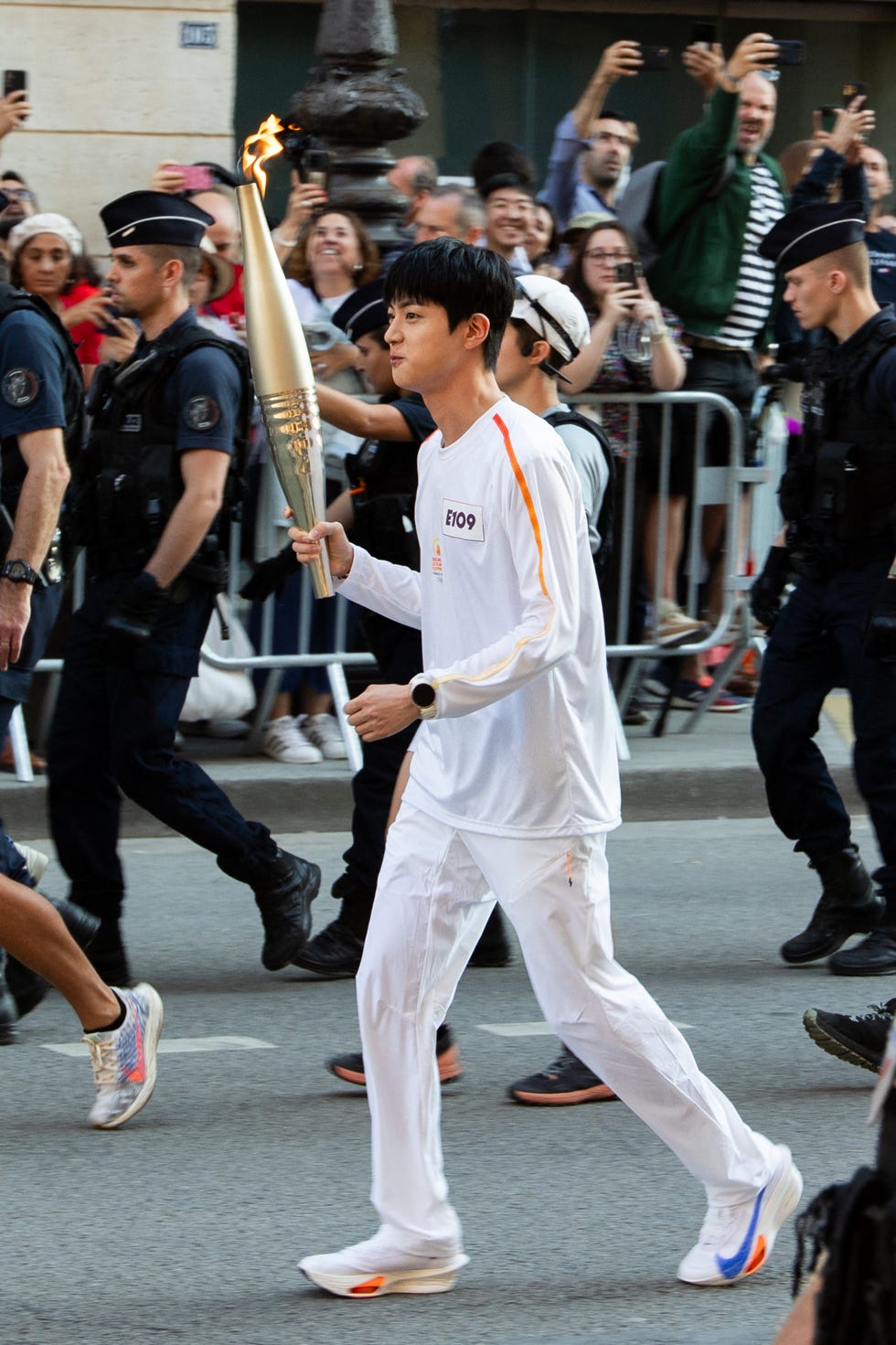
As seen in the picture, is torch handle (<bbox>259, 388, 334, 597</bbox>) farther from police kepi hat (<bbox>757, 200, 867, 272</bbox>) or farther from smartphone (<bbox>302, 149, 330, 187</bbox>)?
smartphone (<bbox>302, 149, 330, 187</bbox>)

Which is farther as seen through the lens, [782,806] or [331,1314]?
[782,806]

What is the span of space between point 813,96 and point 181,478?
9621mm

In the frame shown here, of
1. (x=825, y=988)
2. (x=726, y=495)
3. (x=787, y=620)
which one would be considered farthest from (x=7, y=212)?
(x=825, y=988)

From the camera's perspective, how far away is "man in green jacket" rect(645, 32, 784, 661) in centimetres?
927

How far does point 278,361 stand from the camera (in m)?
3.88

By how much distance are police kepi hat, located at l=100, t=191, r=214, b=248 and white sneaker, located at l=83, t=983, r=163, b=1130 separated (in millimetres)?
2086

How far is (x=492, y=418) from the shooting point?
12.5 ft

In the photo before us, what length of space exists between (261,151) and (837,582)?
2467 millimetres

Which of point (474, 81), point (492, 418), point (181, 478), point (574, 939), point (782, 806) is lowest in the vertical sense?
point (782, 806)

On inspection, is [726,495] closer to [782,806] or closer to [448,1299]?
[782,806]

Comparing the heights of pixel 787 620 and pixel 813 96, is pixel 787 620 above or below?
below

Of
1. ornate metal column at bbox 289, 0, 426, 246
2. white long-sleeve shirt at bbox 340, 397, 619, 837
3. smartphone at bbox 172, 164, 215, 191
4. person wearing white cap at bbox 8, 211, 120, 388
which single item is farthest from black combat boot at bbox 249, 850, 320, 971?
smartphone at bbox 172, 164, 215, 191

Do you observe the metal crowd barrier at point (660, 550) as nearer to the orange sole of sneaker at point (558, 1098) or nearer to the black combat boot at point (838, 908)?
the black combat boot at point (838, 908)

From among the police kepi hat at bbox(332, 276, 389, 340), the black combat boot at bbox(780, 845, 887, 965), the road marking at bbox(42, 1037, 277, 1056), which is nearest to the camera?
the road marking at bbox(42, 1037, 277, 1056)
